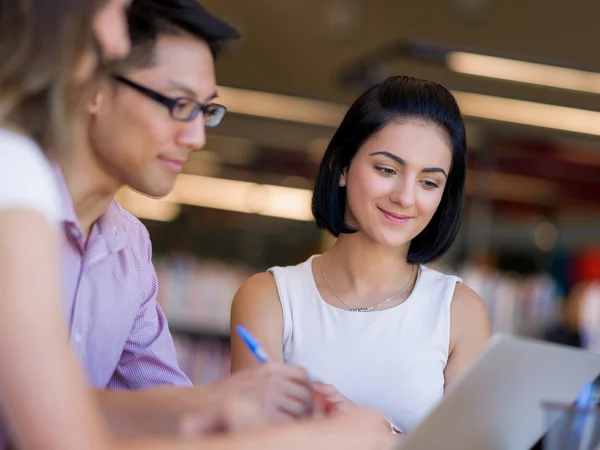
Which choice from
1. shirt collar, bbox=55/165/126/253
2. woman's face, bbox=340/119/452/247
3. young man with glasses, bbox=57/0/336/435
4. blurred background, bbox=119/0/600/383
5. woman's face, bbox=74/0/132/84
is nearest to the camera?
woman's face, bbox=74/0/132/84

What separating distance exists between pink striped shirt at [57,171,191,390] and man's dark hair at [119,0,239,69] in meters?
0.23

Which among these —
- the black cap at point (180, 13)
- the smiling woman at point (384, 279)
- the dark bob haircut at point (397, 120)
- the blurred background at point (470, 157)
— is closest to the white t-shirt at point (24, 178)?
the black cap at point (180, 13)

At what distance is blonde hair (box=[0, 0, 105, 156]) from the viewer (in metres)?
1.08

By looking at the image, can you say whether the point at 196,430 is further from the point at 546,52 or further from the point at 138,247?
the point at 546,52

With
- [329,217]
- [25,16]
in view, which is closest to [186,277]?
[329,217]

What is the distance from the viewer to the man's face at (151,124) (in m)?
1.36

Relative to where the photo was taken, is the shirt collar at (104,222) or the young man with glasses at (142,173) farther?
the shirt collar at (104,222)

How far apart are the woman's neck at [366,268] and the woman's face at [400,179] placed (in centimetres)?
6

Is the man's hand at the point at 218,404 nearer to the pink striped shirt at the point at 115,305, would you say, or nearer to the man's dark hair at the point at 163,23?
the pink striped shirt at the point at 115,305

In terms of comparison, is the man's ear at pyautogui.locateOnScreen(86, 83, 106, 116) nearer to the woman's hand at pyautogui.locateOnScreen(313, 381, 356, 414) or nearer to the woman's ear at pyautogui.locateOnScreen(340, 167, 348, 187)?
the woman's hand at pyautogui.locateOnScreen(313, 381, 356, 414)

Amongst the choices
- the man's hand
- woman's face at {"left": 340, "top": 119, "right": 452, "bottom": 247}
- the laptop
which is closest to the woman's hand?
the man's hand

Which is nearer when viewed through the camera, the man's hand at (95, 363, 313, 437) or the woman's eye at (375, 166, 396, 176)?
the man's hand at (95, 363, 313, 437)

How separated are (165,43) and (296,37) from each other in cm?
830

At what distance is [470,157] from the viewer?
25.2ft
